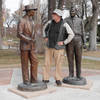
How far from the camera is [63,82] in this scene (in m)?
6.29

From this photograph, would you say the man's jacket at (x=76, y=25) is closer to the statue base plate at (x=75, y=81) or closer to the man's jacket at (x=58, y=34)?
the man's jacket at (x=58, y=34)

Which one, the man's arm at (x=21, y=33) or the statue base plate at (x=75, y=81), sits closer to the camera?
the man's arm at (x=21, y=33)

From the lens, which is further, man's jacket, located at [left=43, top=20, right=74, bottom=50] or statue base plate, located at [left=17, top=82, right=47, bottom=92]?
man's jacket, located at [left=43, top=20, right=74, bottom=50]

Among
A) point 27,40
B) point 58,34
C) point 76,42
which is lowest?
point 76,42

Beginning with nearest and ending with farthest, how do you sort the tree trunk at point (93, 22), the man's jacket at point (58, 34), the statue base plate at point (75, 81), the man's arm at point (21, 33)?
the man's arm at point (21, 33), the man's jacket at point (58, 34), the statue base plate at point (75, 81), the tree trunk at point (93, 22)

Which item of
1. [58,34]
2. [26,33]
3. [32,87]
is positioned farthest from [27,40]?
[32,87]

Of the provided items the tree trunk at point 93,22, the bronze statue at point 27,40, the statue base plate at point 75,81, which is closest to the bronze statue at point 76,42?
the statue base plate at point 75,81

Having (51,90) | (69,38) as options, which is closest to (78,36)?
(69,38)

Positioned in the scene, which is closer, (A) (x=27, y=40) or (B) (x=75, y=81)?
(A) (x=27, y=40)

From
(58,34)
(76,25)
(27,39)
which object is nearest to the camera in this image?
(27,39)

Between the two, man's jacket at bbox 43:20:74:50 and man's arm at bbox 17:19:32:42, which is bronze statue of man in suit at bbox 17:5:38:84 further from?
man's jacket at bbox 43:20:74:50

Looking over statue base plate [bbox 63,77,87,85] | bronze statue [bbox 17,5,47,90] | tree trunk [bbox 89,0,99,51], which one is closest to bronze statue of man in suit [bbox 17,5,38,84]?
bronze statue [bbox 17,5,47,90]

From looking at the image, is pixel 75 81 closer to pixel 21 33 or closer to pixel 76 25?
pixel 76 25

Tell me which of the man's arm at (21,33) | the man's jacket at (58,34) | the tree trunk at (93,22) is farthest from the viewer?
the tree trunk at (93,22)
